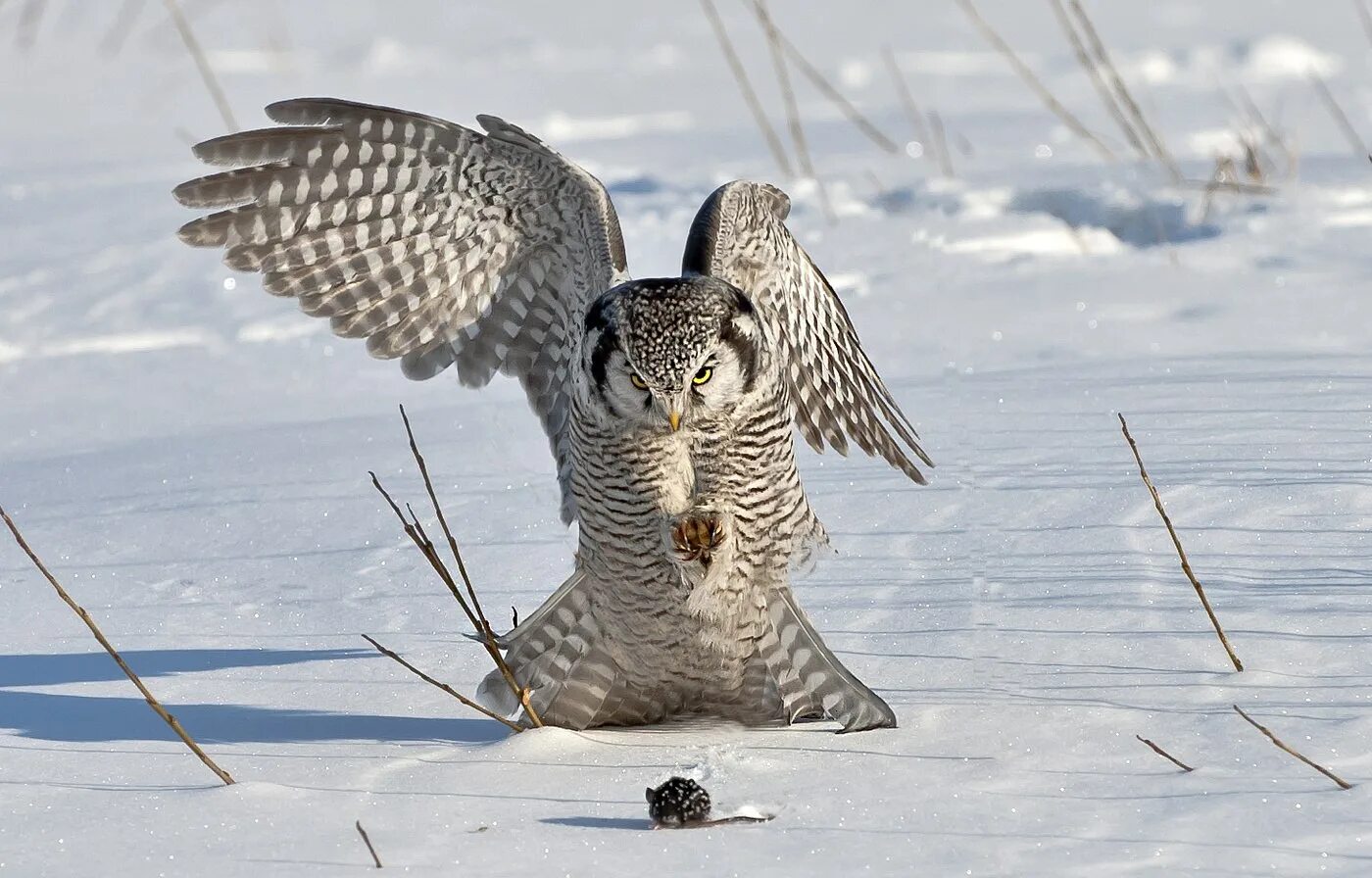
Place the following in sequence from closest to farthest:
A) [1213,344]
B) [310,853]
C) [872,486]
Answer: [310,853] < [872,486] < [1213,344]

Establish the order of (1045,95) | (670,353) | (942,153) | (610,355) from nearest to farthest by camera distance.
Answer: (670,353) < (610,355) < (1045,95) < (942,153)

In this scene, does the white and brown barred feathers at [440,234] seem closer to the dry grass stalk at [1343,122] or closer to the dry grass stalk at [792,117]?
the dry grass stalk at [792,117]

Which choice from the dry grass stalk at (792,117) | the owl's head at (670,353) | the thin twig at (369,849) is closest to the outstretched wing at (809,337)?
the owl's head at (670,353)

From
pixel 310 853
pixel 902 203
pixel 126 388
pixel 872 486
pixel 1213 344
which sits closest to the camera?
pixel 310 853

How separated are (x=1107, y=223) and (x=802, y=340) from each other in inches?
135

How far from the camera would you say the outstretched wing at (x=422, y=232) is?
371cm

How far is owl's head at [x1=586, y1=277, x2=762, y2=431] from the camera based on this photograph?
3.12m

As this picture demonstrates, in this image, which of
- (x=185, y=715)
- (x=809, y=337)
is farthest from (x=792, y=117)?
(x=185, y=715)

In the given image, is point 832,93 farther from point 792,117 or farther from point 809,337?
point 809,337

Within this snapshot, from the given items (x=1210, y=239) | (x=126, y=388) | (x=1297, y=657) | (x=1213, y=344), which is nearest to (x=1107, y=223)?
(x=1210, y=239)

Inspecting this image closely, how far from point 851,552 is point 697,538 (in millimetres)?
813

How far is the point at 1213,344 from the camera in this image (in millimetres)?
5312

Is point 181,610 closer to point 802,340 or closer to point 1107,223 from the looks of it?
point 802,340

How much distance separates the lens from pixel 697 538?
3.15 meters
